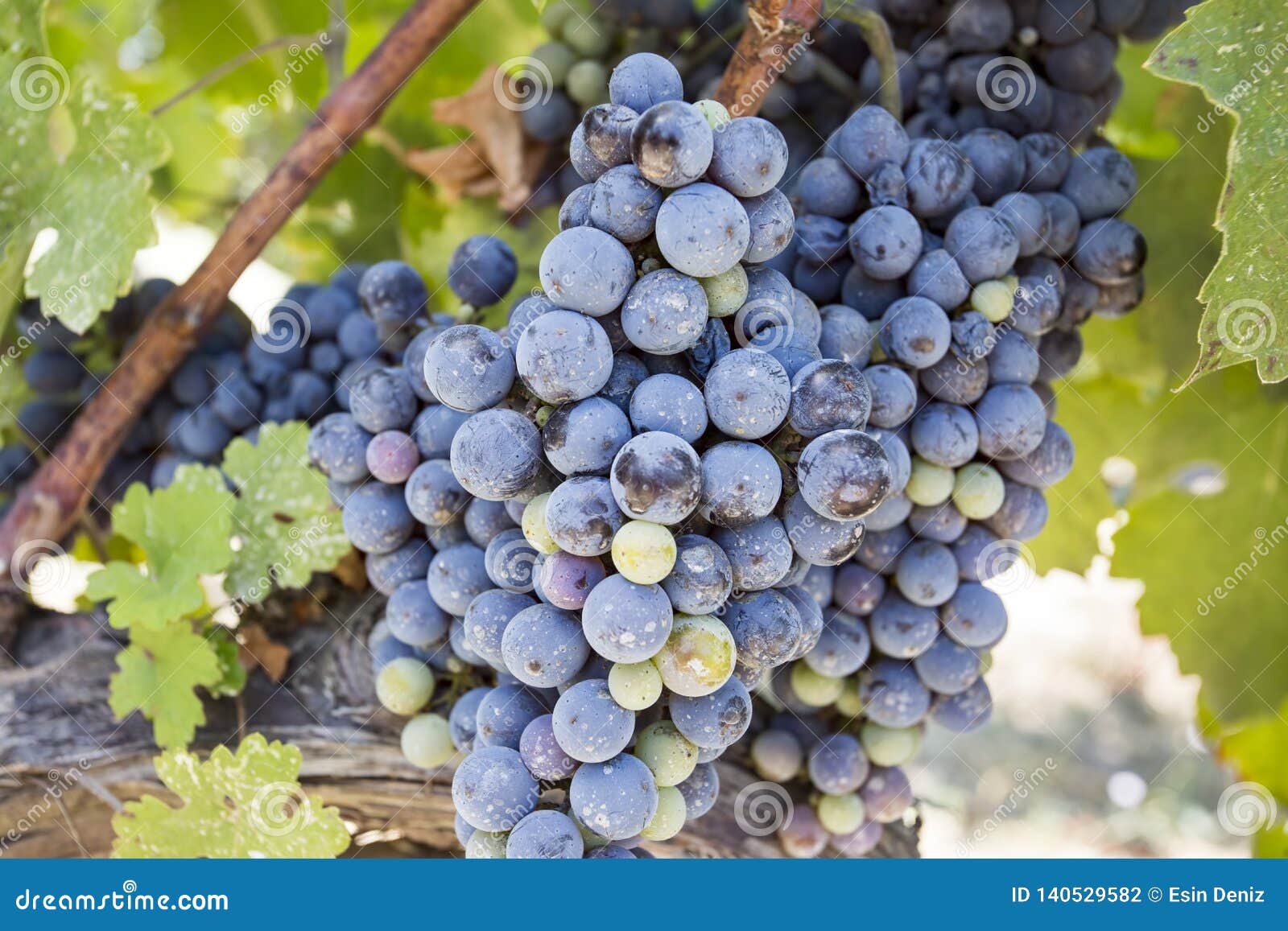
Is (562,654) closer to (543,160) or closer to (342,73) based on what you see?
(543,160)

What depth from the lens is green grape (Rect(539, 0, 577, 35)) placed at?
1.26 meters

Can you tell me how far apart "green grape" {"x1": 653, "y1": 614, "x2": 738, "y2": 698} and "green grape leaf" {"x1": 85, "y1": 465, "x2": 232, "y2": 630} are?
0.60 meters

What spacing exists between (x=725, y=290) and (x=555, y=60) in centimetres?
62

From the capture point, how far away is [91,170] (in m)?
1.15

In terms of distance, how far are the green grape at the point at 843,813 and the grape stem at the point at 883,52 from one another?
72 cm

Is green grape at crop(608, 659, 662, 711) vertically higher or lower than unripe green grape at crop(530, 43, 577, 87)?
lower

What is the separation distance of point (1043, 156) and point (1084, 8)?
175mm

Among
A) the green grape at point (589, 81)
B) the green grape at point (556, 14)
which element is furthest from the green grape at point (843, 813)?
the green grape at point (556, 14)

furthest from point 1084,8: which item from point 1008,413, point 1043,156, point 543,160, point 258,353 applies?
point 258,353

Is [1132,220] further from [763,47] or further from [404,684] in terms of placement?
[404,684]

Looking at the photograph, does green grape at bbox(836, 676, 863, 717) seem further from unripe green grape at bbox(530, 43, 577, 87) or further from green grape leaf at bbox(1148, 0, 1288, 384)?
unripe green grape at bbox(530, 43, 577, 87)

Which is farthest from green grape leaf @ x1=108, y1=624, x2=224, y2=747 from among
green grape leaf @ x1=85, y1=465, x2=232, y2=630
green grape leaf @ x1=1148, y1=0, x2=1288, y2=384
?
green grape leaf @ x1=1148, y1=0, x2=1288, y2=384

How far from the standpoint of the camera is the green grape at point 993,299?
96 centimetres

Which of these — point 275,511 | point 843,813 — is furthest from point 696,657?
point 275,511
